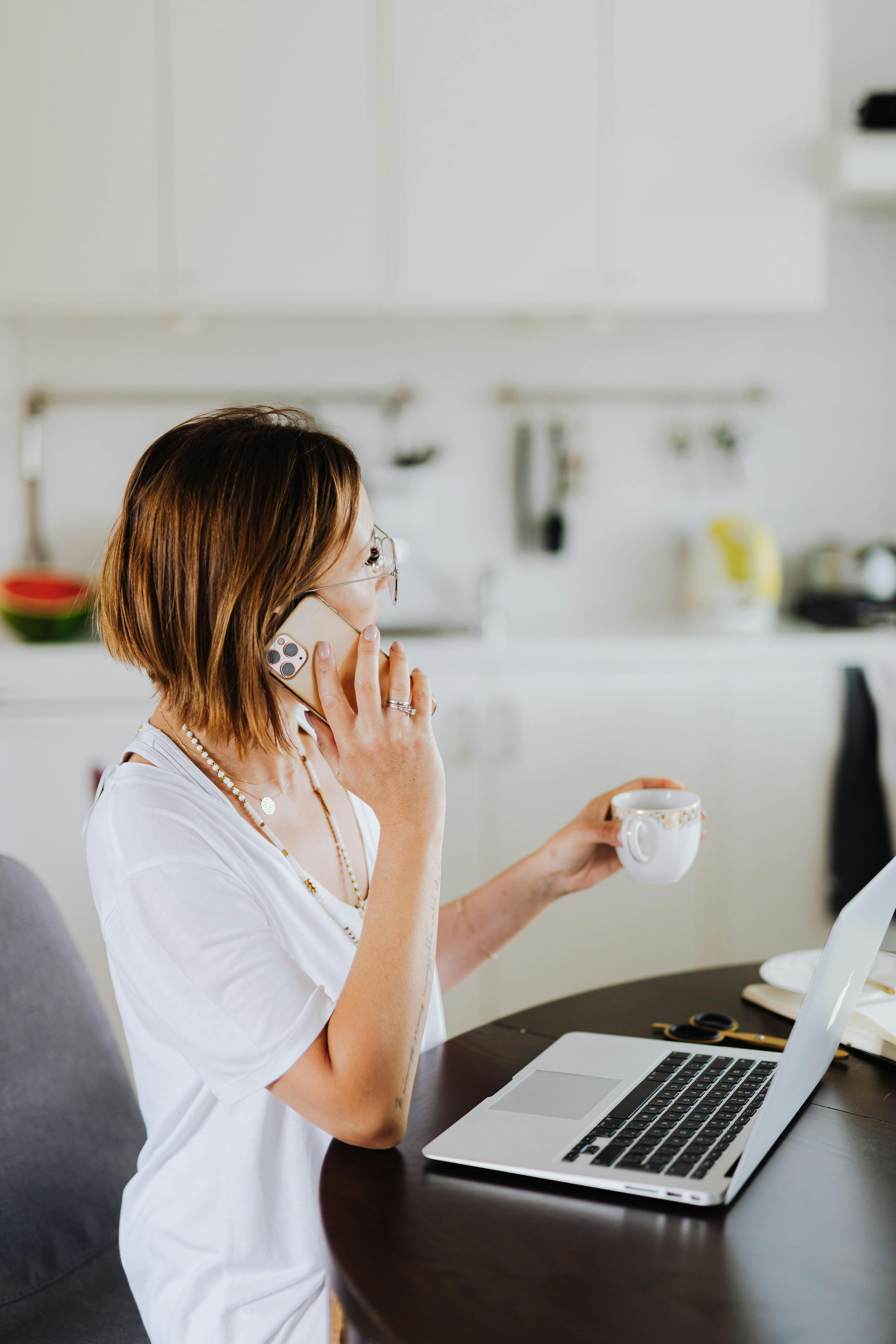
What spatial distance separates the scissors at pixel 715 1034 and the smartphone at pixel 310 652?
0.38 metres

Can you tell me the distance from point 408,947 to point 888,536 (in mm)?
2697

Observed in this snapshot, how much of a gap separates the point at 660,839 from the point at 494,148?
2.04 meters

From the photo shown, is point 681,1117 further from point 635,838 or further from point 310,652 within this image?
point 310,652

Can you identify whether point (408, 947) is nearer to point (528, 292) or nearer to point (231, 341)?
point (528, 292)

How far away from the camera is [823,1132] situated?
82cm

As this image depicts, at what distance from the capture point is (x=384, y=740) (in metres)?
0.92

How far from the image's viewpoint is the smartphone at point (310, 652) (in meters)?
0.94

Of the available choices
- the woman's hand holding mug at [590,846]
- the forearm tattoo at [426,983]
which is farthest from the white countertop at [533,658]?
the forearm tattoo at [426,983]

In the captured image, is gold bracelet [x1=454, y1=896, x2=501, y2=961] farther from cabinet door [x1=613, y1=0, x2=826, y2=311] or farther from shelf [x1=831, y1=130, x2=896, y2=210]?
shelf [x1=831, y1=130, x2=896, y2=210]

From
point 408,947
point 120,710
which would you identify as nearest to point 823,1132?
point 408,947

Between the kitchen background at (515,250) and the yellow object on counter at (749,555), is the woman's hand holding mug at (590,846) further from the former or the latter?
the yellow object on counter at (749,555)

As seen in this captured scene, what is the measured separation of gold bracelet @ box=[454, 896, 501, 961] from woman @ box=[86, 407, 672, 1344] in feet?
0.54

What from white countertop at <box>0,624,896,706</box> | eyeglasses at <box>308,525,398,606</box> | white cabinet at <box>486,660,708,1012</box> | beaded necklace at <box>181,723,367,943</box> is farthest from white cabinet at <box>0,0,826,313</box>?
beaded necklace at <box>181,723,367,943</box>

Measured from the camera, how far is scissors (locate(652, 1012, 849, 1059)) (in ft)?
3.15
